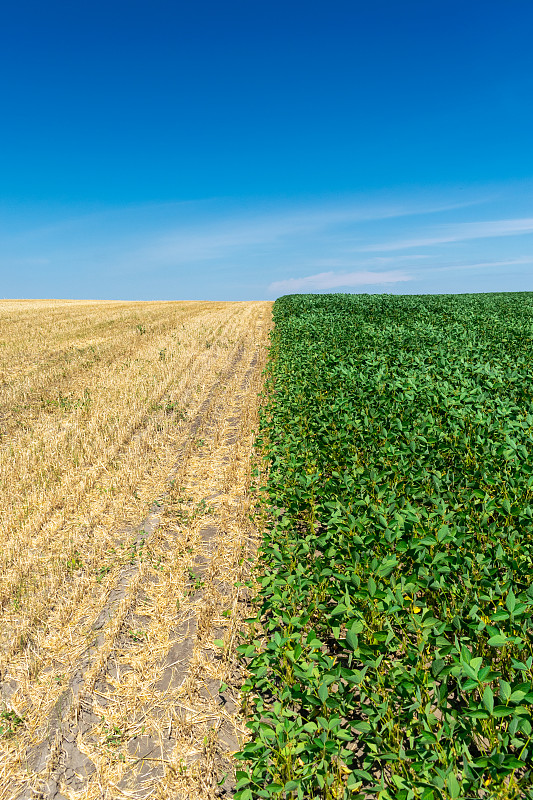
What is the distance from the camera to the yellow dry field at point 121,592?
10.3 ft

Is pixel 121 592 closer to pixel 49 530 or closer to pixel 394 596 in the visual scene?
pixel 49 530

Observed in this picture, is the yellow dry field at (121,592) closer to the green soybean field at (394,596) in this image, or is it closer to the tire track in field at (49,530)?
the tire track in field at (49,530)

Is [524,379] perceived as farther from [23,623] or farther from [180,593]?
[23,623]

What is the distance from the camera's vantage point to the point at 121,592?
15.9 ft

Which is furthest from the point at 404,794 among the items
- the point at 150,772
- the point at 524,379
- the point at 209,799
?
the point at 524,379

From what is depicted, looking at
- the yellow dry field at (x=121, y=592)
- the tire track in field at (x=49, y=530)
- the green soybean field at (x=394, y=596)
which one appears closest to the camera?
the green soybean field at (x=394, y=596)

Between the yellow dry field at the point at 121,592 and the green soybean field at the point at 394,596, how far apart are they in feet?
1.53

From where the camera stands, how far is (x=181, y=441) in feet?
30.7

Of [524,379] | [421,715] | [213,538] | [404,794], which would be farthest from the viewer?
[524,379]

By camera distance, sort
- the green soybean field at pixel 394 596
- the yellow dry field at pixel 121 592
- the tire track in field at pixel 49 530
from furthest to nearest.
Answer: the tire track in field at pixel 49 530
the yellow dry field at pixel 121 592
the green soybean field at pixel 394 596

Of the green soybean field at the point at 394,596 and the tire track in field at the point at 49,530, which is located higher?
the green soybean field at the point at 394,596

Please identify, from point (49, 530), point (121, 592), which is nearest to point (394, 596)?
point (121, 592)

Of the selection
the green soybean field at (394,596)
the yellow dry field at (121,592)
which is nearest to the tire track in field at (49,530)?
the yellow dry field at (121,592)

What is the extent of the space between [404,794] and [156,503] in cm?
512
